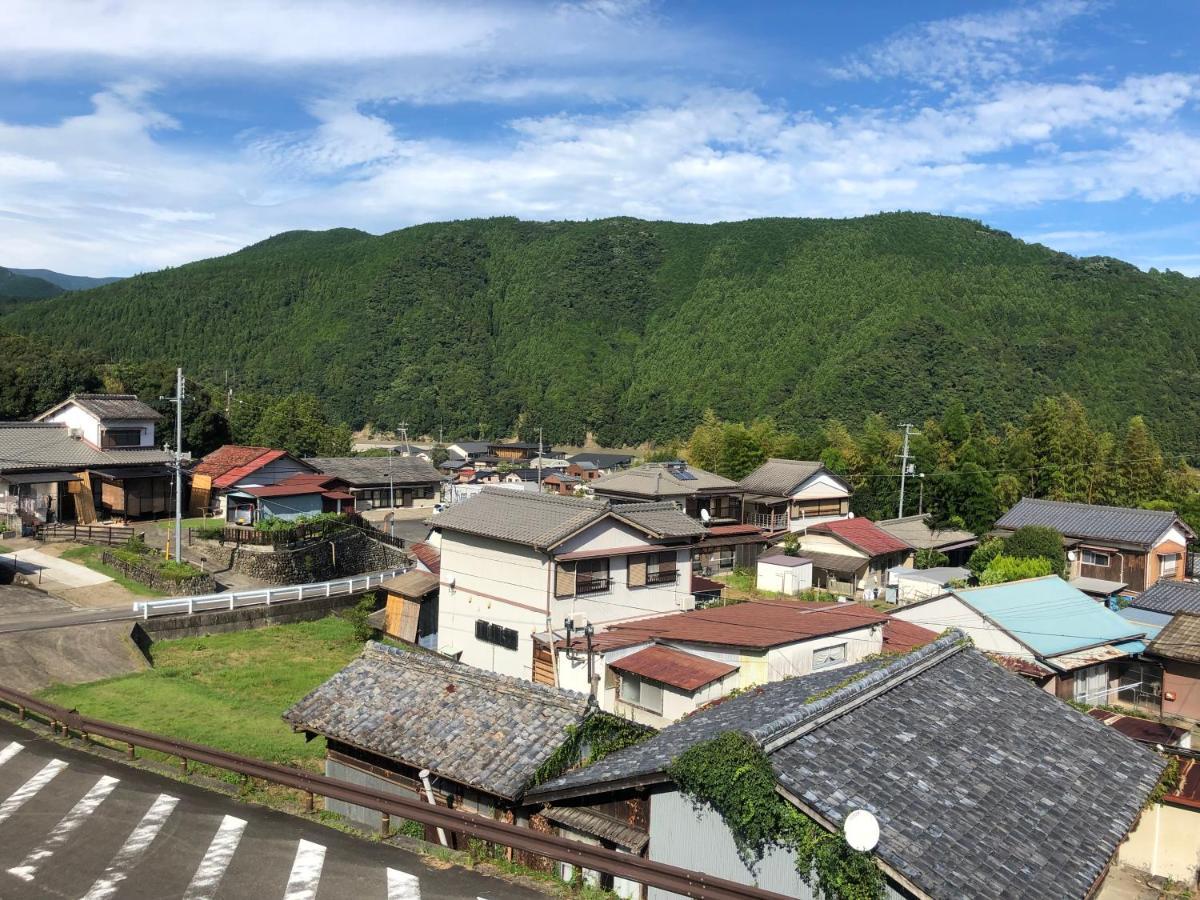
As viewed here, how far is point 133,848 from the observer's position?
23.9 ft

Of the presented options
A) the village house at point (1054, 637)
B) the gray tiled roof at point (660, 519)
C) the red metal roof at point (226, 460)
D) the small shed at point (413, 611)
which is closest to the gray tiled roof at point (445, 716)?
the gray tiled roof at point (660, 519)

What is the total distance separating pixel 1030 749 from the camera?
872 cm

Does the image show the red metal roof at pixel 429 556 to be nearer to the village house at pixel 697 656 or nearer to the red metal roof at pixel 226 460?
the village house at pixel 697 656

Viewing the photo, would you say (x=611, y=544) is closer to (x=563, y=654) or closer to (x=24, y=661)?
(x=563, y=654)

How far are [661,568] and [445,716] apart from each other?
14094 millimetres

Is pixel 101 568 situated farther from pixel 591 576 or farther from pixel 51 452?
pixel 591 576

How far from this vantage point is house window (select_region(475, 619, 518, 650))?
22.1 metres

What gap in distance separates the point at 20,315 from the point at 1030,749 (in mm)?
155648

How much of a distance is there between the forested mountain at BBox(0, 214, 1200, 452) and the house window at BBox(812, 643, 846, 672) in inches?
2515

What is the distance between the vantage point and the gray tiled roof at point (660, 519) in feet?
76.4

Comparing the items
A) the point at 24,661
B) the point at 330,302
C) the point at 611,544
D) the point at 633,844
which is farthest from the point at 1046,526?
the point at 330,302

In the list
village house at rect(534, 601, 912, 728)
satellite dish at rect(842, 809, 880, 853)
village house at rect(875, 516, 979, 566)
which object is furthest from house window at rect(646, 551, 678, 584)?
satellite dish at rect(842, 809, 880, 853)

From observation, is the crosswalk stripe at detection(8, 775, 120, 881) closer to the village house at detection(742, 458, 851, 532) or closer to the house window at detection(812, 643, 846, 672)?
the house window at detection(812, 643, 846, 672)

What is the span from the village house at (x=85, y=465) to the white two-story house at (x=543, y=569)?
699 inches
